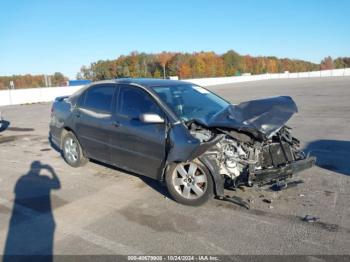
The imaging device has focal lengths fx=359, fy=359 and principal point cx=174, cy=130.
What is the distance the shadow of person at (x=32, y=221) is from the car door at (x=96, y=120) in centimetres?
83

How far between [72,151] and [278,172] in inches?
159

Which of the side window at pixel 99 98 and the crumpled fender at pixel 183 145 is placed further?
the side window at pixel 99 98

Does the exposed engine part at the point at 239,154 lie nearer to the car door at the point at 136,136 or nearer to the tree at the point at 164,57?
the car door at the point at 136,136

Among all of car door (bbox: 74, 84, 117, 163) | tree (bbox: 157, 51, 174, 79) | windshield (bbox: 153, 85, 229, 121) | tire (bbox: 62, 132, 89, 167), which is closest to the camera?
windshield (bbox: 153, 85, 229, 121)

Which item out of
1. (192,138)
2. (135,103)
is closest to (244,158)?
(192,138)

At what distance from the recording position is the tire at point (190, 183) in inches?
181

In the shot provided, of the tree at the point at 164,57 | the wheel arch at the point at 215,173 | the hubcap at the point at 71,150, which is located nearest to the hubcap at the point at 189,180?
the wheel arch at the point at 215,173

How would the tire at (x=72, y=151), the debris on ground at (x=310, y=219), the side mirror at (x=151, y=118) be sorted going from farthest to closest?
the tire at (x=72, y=151)
the side mirror at (x=151, y=118)
the debris on ground at (x=310, y=219)

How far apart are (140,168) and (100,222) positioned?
3.89 ft

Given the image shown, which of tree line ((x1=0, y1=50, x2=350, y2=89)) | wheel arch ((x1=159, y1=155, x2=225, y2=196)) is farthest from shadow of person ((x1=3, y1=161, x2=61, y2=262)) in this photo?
tree line ((x1=0, y1=50, x2=350, y2=89))

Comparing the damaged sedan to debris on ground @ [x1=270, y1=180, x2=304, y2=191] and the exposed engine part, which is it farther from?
debris on ground @ [x1=270, y1=180, x2=304, y2=191]

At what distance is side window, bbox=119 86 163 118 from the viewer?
5191 millimetres

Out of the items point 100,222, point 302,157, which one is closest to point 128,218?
point 100,222

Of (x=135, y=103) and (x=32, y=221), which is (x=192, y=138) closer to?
(x=135, y=103)
